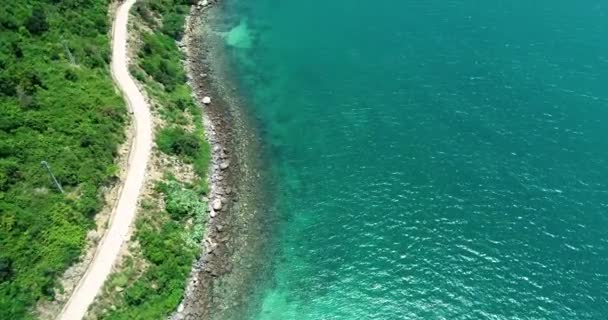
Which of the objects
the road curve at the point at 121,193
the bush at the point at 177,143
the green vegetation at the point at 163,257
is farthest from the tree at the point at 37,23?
the green vegetation at the point at 163,257

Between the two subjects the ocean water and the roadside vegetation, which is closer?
the roadside vegetation

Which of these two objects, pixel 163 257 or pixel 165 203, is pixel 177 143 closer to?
pixel 165 203

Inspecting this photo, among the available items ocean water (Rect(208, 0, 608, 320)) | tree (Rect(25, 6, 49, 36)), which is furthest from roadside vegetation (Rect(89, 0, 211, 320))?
tree (Rect(25, 6, 49, 36))

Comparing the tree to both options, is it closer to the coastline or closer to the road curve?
the road curve

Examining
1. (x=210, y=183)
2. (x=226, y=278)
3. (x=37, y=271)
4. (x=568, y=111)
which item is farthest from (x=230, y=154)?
A: (x=568, y=111)

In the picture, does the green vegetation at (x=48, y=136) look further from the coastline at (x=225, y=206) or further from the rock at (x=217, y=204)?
the coastline at (x=225, y=206)
